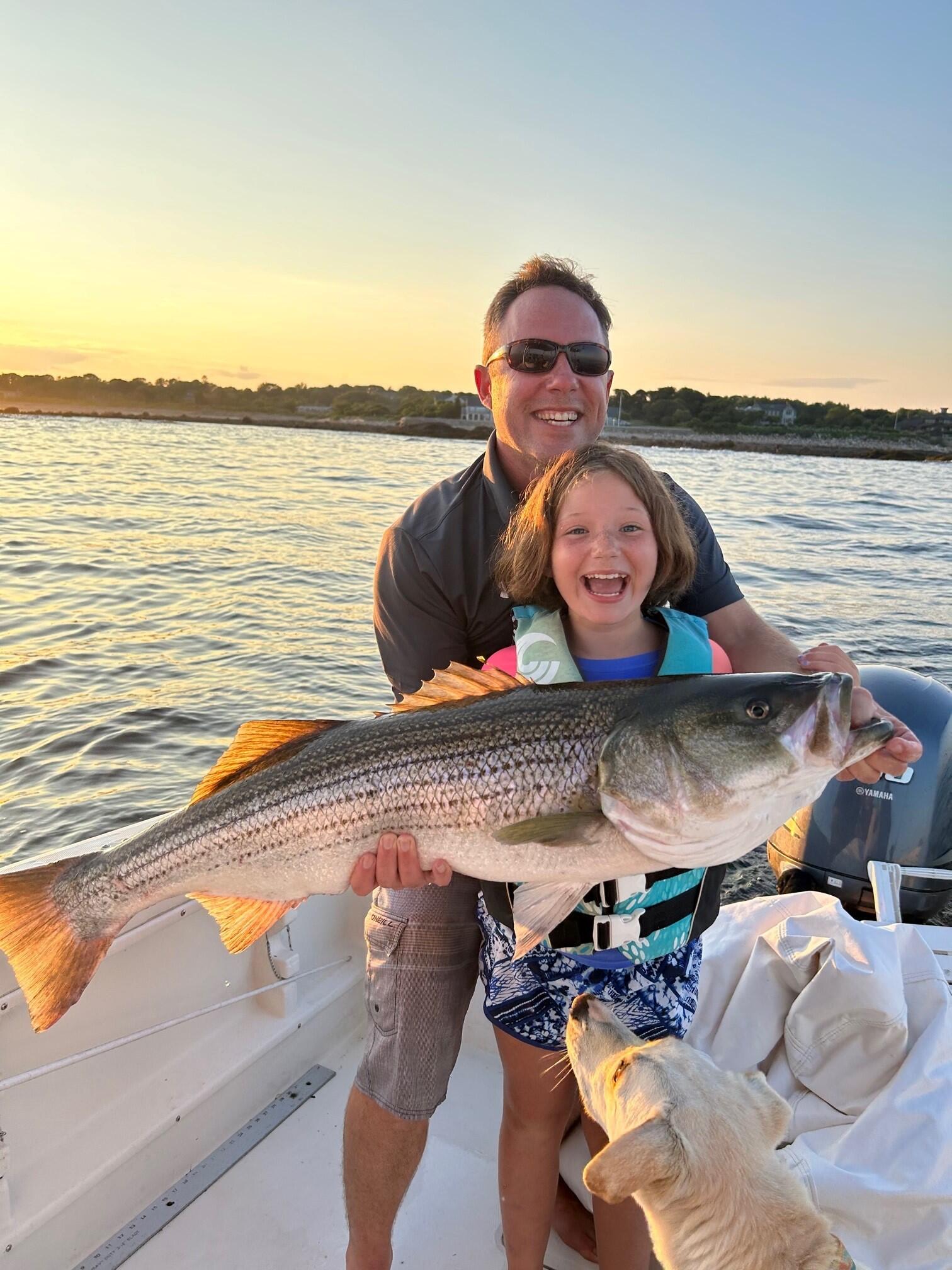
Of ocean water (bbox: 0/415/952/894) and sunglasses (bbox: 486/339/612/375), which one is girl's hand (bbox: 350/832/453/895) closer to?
sunglasses (bbox: 486/339/612/375)

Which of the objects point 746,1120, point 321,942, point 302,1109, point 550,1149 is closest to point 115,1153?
point 302,1109

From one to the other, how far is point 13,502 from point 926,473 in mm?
68359

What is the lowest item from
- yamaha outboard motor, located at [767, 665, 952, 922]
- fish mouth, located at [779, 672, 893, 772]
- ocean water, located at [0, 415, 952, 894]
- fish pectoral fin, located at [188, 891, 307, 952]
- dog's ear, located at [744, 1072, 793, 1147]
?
ocean water, located at [0, 415, 952, 894]

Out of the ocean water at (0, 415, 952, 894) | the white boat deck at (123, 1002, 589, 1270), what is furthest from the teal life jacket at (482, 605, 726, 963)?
the ocean water at (0, 415, 952, 894)

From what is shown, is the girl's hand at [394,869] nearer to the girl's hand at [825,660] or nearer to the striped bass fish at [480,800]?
the striped bass fish at [480,800]

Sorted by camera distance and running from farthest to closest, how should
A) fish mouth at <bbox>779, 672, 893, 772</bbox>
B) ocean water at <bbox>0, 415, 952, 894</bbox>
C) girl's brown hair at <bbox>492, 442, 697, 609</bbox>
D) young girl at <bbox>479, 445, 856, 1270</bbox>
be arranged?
ocean water at <bbox>0, 415, 952, 894</bbox> < girl's brown hair at <bbox>492, 442, 697, 609</bbox> < young girl at <bbox>479, 445, 856, 1270</bbox> < fish mouth at <bbox>779, 672, 893, 772</bbox>

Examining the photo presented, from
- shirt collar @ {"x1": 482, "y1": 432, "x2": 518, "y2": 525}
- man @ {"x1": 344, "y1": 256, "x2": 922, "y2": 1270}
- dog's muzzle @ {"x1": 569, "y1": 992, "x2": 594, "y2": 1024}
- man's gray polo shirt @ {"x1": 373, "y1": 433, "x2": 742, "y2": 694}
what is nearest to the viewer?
dog's muzzle @ {"x1": 569, "y1": 992, "x2": 594, "y2": 1024}

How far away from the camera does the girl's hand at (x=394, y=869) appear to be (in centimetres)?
286

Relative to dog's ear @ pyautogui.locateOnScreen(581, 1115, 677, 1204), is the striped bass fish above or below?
above

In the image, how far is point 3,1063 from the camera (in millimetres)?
3273

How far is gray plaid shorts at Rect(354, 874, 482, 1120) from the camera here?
336cm

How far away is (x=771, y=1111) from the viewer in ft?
8.55

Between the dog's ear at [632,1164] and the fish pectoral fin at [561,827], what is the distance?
30.0 inches

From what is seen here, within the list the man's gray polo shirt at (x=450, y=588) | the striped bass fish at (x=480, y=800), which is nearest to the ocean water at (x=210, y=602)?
the man's gray polo shirt at (x=450, y=588)
